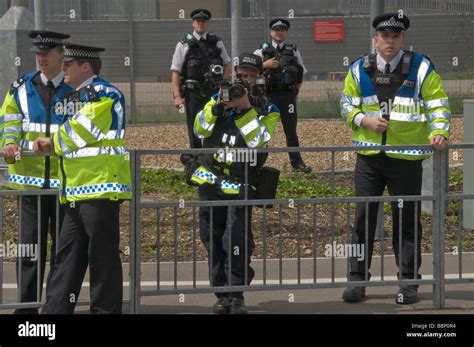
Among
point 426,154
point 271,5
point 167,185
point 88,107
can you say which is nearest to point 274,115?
point 426,154

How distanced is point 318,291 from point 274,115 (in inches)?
58.9

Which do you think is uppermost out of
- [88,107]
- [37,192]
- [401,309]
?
[88,107]

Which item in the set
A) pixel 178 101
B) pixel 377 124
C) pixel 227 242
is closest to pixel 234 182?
pixel 227 242

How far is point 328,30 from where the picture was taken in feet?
65.4

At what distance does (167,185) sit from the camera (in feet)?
43.0

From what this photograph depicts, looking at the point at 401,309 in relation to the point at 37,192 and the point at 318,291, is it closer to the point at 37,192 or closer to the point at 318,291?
the point at 318,291

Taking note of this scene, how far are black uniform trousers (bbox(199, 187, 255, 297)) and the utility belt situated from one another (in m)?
0.06

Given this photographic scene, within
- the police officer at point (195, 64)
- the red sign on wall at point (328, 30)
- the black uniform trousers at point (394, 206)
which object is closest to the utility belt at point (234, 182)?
the black uniform trousers at point (394, 206)

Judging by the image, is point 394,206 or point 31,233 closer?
point 31,233

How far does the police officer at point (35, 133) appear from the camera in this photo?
836 centimetres

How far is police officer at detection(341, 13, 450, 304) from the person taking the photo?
29.5 feet

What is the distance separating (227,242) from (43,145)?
151 centimetres

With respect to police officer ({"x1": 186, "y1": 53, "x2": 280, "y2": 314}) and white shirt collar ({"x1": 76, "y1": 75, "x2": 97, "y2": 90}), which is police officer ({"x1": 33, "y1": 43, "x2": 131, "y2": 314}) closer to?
white shirt collar ({"x1": 76, "y1": 75, "x2": 97, "y2": 90})

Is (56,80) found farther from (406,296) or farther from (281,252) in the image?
(406,296)
